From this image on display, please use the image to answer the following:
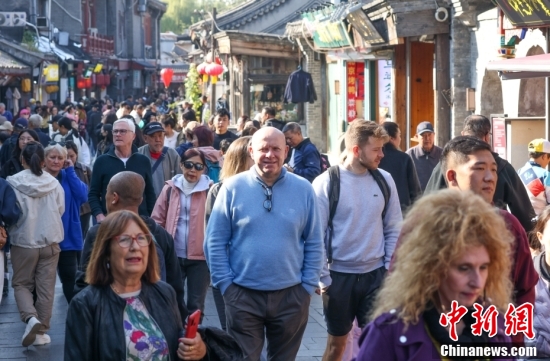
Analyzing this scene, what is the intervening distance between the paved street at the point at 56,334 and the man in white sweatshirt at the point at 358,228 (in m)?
1.42

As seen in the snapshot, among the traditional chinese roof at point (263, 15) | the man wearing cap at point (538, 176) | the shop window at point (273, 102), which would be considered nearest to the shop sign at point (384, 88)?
the shop window at point (273, 102)

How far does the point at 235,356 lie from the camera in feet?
15.1

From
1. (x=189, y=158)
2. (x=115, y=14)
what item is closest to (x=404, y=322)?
(x=189, y=158)

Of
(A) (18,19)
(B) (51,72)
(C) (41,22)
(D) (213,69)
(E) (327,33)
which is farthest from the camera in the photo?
(C) (41,22)

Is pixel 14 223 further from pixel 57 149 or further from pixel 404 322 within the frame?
pixel 404 322

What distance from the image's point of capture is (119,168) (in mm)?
8781

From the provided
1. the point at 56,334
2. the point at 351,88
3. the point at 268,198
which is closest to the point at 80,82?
the point at 351,88

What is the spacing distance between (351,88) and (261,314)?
18.4 meters

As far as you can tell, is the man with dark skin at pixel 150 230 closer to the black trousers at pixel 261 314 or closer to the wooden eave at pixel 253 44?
the black trousers at pixel 261 314

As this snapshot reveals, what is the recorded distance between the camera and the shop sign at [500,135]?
1202 cm

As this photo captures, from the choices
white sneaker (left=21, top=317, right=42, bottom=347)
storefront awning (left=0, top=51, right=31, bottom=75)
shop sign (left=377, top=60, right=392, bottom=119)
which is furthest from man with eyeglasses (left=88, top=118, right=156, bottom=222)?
storefront awning (left=0, top=51, right=31, bottom=75)

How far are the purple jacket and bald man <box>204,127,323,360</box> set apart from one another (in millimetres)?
2638

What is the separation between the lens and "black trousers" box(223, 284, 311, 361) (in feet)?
19.1

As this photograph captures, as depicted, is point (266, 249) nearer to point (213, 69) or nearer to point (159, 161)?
point (159, 161)
